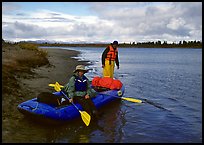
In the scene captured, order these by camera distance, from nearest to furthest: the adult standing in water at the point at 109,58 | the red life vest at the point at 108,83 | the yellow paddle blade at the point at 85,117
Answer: the yellow paddle blade at the point at 85,117, the red life vest at the point at 108,83, the adult standing in water at the point at 109,58

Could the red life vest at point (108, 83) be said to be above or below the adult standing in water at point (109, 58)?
below

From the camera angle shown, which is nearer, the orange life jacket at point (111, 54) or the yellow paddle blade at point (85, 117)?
the yellow paddle blade at point (85, 117)

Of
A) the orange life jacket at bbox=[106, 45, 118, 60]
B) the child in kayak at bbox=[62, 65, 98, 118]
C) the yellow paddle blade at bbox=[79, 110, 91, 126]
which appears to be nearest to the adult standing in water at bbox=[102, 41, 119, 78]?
the orange life jacket at bbox=[106, 45, 118, 60]

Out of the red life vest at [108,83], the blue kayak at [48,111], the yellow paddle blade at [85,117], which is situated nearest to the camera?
the blue kayak at [48,111]

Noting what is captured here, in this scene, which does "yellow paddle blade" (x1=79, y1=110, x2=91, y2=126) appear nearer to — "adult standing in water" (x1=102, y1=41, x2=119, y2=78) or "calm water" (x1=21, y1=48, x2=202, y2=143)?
"calm water" (x1=21, y1=48, x2=202, y2=143)

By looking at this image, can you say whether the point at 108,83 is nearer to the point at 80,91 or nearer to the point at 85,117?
the point at 80,91

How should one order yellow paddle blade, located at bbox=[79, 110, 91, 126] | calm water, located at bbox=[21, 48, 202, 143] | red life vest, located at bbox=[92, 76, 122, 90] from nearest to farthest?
calm water, located at bbox=[21, 48, 202, 143] → yellow paddle blade, located at bbox=[79, 110, 91, 126] → red life vest, located at bbox=[92, 76, 122, 90]

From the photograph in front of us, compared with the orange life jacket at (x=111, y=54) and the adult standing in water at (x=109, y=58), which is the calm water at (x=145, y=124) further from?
the orange life jacket at (x=111, y=54)

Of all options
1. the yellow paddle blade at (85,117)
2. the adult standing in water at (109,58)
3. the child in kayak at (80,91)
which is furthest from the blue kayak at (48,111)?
the adult standing in water at (109,58)

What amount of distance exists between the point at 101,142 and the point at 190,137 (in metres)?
2.16

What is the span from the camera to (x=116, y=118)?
8.49 m

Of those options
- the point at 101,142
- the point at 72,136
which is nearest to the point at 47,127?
the point at 72,136

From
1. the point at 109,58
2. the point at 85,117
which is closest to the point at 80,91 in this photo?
the point at 85,117

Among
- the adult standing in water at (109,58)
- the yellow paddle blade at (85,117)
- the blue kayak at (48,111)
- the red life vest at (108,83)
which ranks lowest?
the yellow paddle blade at (85,117)
